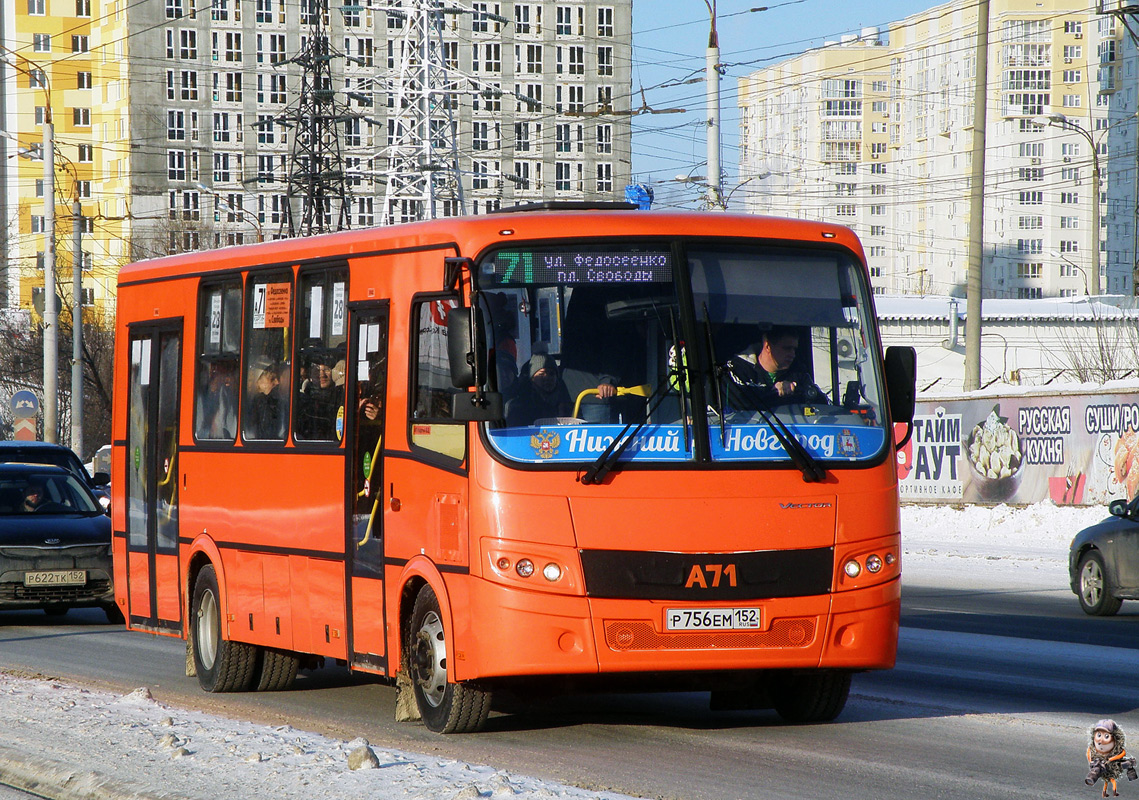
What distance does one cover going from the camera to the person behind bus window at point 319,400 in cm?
1030

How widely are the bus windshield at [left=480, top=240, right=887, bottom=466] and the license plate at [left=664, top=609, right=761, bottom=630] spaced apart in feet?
2.48

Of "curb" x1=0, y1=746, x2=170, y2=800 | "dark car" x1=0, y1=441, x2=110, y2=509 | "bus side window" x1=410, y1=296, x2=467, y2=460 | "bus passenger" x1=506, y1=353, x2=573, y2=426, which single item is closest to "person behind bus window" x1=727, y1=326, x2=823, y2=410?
"bus passenger" x1=506, y1=353, x2=573, y2=426

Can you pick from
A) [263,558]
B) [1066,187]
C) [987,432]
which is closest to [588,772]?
[263,558]

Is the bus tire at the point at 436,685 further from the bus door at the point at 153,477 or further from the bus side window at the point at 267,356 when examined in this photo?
the bus door at the point at 153,477

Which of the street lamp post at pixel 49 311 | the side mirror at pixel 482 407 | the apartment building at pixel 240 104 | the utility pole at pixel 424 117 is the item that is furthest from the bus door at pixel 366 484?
the apartment building at pixel 240 104

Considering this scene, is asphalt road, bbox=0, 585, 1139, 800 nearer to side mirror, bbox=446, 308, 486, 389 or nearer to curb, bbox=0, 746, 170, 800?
curb, bbox=0, 746, 170, 800

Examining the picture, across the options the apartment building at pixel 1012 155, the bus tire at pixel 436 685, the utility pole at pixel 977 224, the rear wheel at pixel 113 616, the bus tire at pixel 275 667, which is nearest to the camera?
the bus tire at pixel 436 685

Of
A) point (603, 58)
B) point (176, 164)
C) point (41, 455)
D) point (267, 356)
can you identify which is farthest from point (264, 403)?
point (603, 58)

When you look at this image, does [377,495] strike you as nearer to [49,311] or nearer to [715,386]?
[715,386]

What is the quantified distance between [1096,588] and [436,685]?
1037 cm

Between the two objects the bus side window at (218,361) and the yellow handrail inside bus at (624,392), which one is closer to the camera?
the yellow handrail inside bus at (624,392)

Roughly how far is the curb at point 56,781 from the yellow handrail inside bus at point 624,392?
2768 millimetres

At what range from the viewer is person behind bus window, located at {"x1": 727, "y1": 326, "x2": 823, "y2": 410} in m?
8.82

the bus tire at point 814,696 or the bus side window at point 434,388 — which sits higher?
the bus side window at point 434,388
